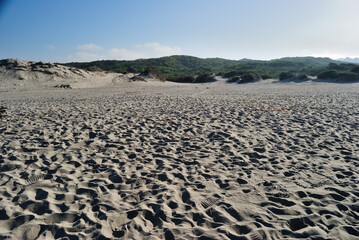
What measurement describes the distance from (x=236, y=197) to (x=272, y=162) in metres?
1.77

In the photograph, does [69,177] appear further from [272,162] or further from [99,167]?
[272,162]

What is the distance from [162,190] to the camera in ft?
12.4

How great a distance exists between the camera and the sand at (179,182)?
2.89 m

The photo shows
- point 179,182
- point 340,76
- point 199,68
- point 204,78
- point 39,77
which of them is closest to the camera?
point 179,182

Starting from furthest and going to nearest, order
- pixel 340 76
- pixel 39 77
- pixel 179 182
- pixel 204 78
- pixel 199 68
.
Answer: pixel 199 68 < pixel 204 78 < pixel 340 76 < pixel 39 77 < pixel 179 182

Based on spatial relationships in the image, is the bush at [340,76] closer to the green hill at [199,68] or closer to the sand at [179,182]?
the green hill at [199,68]

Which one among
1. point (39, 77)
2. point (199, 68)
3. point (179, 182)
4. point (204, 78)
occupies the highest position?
point (199, 68)

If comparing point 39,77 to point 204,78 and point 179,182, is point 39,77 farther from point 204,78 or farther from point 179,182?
point 179,182

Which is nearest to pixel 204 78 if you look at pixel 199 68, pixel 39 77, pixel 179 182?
pixel 39 77

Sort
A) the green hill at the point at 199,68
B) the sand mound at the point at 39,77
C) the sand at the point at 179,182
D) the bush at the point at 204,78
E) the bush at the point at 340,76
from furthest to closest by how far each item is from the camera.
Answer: the green hill at the point at 199,68, the bush at the point at 204,78, the bush at the point at 340,76, the sand mound at the point at 39,77, the sand at the point at 179,182

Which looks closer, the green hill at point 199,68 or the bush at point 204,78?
the bush at point 204,78

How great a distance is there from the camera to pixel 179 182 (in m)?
4.07

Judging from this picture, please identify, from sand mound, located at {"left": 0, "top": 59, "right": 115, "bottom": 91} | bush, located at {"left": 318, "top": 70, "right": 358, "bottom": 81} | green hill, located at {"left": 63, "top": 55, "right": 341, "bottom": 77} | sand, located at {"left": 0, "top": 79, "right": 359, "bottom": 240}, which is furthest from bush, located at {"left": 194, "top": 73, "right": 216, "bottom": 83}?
sand, located at {"left": 0, "top": 79, "right": 359, "bottom": 240}

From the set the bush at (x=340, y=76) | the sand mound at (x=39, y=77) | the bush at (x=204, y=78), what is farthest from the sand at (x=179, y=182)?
the bush at (x=204, y=78)
